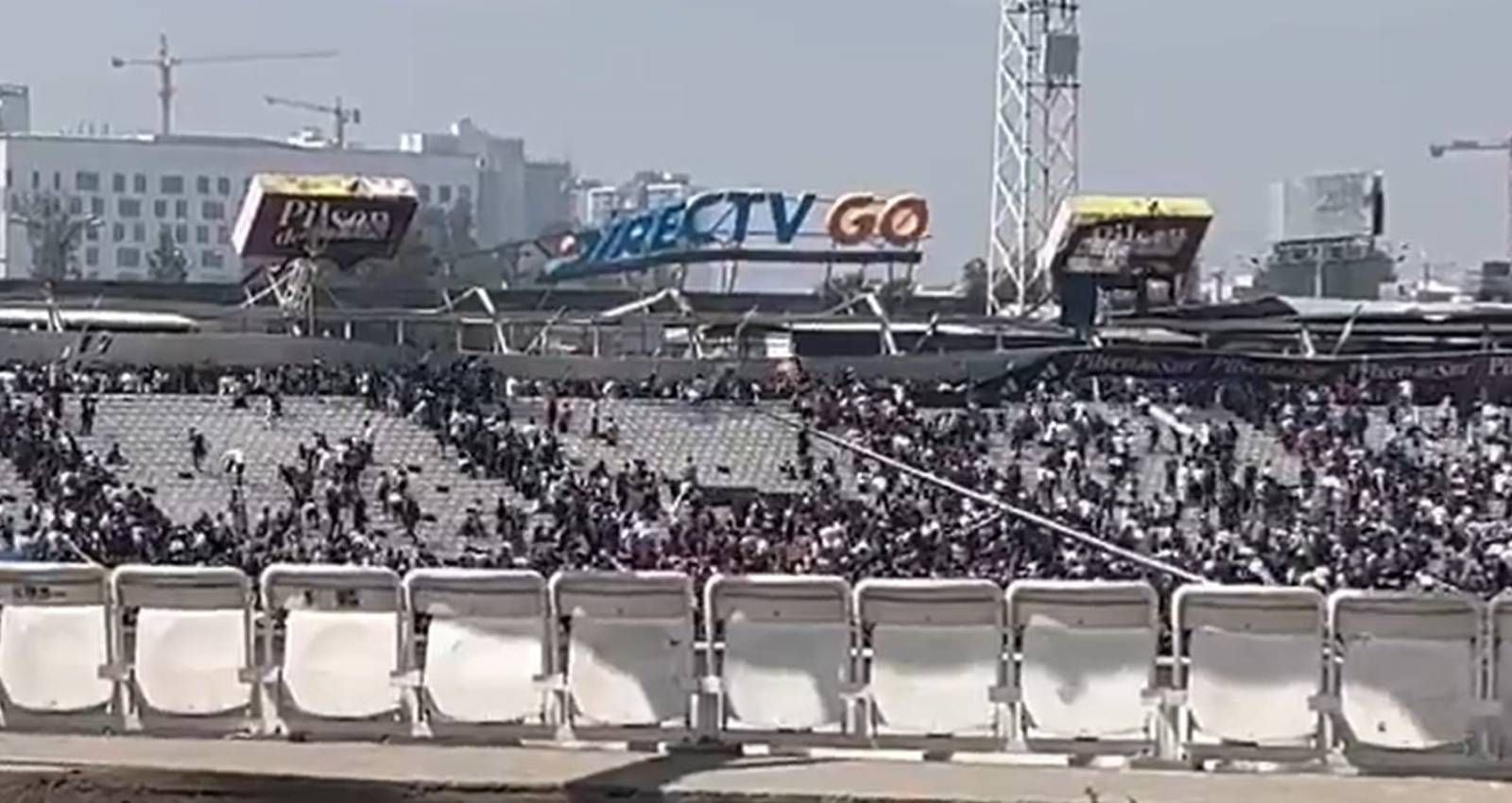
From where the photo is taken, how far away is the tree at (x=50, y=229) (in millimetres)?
86625

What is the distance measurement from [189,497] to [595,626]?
17.7m

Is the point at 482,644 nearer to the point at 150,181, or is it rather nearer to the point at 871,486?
the point at 871,486

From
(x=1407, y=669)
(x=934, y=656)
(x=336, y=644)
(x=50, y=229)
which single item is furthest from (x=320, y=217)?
(x=50, y=229)

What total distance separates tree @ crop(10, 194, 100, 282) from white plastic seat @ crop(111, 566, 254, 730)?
75.4 m

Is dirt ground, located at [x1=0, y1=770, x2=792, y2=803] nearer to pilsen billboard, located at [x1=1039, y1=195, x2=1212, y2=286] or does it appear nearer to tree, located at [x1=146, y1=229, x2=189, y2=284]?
pilsen billboard, located at [x1=1039, y1=195, x2=1212, y2=286]

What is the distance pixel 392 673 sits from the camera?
863cm

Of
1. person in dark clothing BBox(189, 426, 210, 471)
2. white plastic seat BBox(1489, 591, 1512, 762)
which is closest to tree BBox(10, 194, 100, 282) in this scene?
person in dark clothing BBox(189, 426, 210, 471)

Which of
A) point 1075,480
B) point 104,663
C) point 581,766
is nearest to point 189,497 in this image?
point 1075,480

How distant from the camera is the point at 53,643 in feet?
29.0

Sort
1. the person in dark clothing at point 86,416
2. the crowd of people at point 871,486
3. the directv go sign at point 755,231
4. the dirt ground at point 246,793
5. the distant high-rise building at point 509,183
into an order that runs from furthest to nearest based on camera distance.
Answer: the distant high-rise building at point 509,183
the directv go sign at point 755,231
the person in dark clothing at point 86,416
the crowd of people at point 871,486
the dirt ground at point 246,793

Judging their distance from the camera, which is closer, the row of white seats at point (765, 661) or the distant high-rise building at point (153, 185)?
the row of white seats at point (765, 661)

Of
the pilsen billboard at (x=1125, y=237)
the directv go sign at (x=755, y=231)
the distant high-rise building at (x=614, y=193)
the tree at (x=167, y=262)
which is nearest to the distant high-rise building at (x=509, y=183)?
the distant high-rise building at (x=614, y=193)

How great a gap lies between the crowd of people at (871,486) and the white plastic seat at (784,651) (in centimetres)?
993

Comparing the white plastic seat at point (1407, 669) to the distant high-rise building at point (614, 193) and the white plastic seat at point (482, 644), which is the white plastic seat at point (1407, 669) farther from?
the distant high-rise building at point (614, 193)
